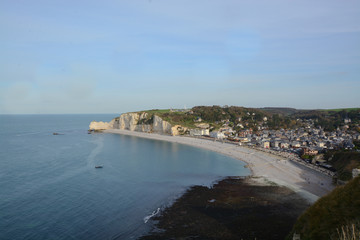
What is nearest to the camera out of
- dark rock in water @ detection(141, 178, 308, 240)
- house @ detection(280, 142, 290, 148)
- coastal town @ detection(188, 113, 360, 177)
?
dark rock in water @ detection(141, 178, 308, 240)

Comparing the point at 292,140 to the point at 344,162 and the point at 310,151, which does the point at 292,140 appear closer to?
the point at 310,151

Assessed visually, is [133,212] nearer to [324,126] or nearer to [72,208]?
[72,208]

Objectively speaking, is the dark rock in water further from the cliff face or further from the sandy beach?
the cliff face

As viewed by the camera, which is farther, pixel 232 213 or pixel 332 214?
pixel 232 213

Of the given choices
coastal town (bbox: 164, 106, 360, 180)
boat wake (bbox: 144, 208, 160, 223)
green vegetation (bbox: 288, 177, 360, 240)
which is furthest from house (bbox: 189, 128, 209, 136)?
green vegetation (bbox: 288, 177, 360, 240)

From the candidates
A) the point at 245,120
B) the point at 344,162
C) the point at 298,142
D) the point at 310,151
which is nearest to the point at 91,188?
the point at 344,162

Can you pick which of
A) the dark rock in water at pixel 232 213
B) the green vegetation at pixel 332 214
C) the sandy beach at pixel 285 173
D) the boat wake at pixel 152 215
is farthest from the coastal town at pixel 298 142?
the boat wake at pixel 152 215
